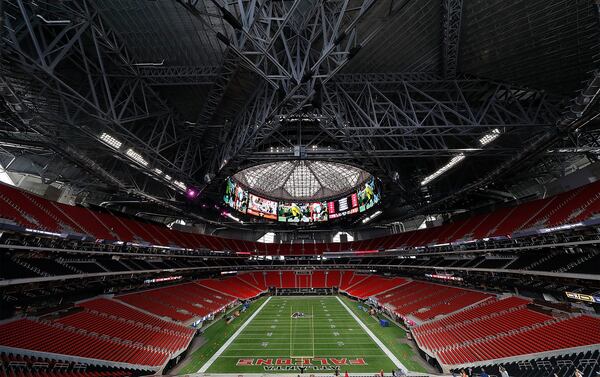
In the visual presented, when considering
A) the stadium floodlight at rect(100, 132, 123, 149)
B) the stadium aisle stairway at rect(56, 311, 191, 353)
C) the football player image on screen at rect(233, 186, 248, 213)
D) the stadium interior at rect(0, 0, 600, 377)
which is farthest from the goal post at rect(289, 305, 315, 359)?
the stadium floodlight at rect(100, 132, 123, 149)

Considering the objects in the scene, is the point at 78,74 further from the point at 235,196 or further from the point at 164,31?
the point at 235,196

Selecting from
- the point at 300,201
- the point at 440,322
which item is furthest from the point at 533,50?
the point at 300,201

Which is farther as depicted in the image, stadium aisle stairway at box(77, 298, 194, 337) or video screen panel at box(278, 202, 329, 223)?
video screen panel at box(278, 202, 329, 223)

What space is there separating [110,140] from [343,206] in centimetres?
3522

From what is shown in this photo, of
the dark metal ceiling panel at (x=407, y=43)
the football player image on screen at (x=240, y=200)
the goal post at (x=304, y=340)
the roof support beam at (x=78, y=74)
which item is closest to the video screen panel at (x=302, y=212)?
the football player image on screen at (x=240, y=200)

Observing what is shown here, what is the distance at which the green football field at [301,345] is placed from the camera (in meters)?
17.0

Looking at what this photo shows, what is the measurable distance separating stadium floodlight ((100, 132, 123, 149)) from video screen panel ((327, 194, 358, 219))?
33267 mm

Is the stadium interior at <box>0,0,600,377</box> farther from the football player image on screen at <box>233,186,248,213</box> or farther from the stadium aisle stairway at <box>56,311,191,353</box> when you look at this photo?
the football player image on screen at <box>233,186,248,213</box>

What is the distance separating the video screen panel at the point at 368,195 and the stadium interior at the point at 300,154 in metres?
4.20

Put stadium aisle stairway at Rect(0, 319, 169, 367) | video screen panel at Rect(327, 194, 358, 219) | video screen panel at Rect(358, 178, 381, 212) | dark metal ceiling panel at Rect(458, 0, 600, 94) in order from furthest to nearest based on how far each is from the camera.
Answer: video screen panel at Rect(327, 194, 358, 219)
video screen panel at Rect(358, 178, 381, 212)
stadium aisle stairway at Rect(0, 319, 169, 367)
dark metal ceiling panel at Rect(458, 0, 600, 94)

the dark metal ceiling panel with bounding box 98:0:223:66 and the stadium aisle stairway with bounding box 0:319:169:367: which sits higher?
the dark metal ceiling panel with bounding box 98:0:223:66

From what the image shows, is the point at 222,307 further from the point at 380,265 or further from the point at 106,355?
the point at 380,265

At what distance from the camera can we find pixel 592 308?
14.6 m

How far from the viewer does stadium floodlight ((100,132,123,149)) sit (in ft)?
50.6
